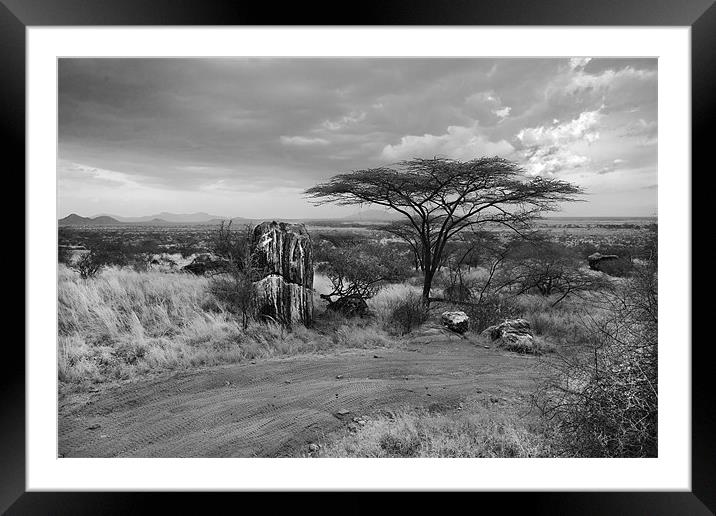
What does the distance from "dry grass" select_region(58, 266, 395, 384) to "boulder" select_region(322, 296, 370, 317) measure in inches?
6.2

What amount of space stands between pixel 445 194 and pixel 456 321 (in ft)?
5.17

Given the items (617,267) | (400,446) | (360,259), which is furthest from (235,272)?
(617,267)

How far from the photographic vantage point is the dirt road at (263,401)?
277 cm

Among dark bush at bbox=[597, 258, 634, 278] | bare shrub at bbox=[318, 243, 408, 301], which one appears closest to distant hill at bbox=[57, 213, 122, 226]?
bare shrub at bbox=[318, 243, 408, 301]

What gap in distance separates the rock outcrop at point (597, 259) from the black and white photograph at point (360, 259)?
0.02 m

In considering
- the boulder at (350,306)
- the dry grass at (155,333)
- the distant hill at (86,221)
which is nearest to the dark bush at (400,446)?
the dry grass at (155,333)

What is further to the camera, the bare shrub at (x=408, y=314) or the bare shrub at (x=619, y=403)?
the bare shrub at (x=408, y=314)

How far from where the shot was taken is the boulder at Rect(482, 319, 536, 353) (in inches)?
157

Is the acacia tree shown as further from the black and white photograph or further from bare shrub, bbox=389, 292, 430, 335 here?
bare shrub, bbox=389, 292, 430, 335

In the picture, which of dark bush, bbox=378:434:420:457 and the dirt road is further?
the dirt road
